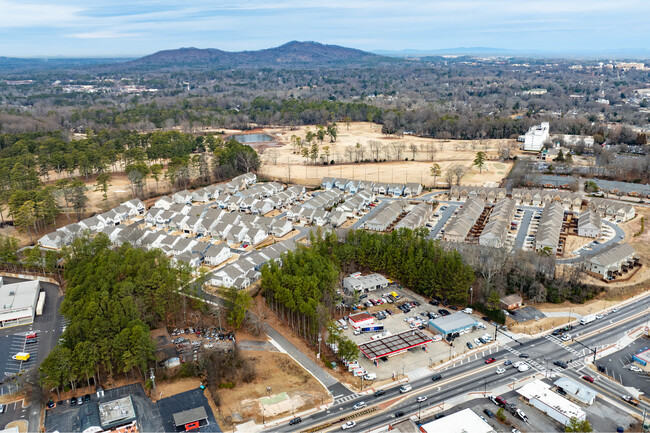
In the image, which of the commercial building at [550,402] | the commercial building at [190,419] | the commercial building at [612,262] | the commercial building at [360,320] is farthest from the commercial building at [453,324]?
the commercial building at [190,419]

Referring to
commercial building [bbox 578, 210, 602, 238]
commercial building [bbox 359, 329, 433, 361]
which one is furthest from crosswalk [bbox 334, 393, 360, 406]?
commercial building [bbox 578, 210, 602, 238]

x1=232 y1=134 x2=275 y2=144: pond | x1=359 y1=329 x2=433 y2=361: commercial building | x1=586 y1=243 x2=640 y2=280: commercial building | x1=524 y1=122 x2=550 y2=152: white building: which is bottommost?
x1=359 y1=329 x2=433 y2=361: commercial building

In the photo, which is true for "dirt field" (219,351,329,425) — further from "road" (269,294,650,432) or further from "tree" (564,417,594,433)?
"tree" (564,417,594,433)

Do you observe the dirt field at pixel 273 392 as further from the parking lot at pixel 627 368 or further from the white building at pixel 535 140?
the white building at pixel 535 140

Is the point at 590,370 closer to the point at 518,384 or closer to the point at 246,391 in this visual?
the point at 518,384

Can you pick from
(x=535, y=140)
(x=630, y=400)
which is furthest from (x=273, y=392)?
(x=535, y=140)

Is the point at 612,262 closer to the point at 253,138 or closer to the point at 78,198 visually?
the point at 78,198

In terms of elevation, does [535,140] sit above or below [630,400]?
above
